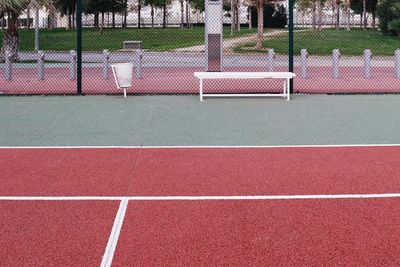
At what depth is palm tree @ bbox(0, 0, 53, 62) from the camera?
1059 inches

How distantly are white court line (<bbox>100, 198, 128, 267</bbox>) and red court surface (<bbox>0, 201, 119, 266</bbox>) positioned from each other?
4 cm

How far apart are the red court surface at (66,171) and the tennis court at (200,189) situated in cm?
1

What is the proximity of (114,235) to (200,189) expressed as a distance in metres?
1.79

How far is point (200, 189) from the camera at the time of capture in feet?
24.4

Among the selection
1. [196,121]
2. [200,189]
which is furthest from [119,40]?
[200,189]

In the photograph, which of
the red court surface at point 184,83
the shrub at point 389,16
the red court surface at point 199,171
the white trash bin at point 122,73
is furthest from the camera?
the shrub at point 389,16

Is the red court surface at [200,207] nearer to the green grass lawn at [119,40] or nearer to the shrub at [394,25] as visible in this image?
the green grass lawn at [119,40]

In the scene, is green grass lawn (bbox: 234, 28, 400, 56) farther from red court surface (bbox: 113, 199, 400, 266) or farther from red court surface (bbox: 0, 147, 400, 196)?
red court surface (bbox: 113, 199, 400, 266)

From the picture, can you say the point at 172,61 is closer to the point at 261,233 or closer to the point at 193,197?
the point at 193,197

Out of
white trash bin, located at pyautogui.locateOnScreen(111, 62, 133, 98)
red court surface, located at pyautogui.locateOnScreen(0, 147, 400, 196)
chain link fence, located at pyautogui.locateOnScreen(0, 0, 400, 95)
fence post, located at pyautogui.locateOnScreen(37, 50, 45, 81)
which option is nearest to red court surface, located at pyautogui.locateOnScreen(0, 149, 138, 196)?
red court surface, located at pyautogui.locateOnScreen(0, 147, 400, 196)

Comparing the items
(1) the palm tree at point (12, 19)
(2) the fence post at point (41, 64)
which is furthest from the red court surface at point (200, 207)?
(1) the palm tree at point (12, 19)

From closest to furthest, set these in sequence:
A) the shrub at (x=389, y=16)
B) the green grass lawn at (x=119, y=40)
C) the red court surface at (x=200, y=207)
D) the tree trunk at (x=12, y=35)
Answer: the red court surface at (x=200, y=207)
the tree trunk at (x=12, y=35)
the green grass lawn at (x=119, y=40)
the shrub at (x=389, y=16)

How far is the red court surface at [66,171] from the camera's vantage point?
24.4ft

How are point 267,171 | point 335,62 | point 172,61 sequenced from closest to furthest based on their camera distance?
point 267,171, point 335,62, point 172,61
